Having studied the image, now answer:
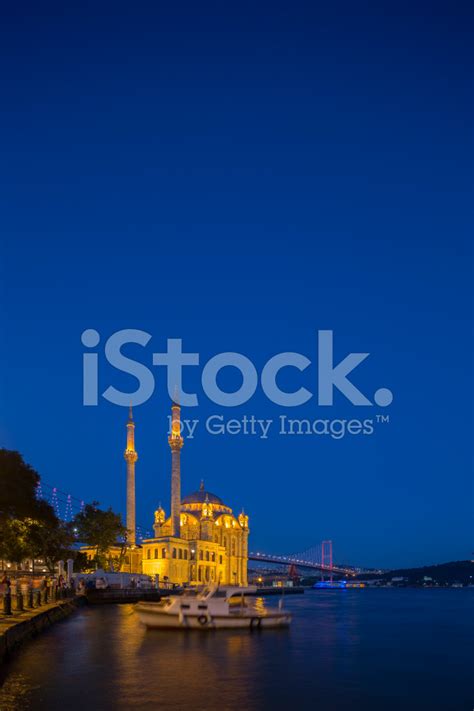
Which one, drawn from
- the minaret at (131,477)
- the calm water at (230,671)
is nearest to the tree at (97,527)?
the minaret at (131,477)

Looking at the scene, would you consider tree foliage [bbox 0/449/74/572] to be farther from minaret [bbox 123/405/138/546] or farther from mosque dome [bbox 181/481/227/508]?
mosque dome [bbox 181/481/227/508]

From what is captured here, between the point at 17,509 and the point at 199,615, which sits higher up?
the point at 17,509

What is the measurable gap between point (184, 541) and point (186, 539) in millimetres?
7574

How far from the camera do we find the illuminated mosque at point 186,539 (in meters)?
121

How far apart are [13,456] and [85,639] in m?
23.3

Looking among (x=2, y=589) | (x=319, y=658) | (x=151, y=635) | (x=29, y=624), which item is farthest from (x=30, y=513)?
(x=319, y=658)

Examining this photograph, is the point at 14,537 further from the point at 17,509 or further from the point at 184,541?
the point at 184,541

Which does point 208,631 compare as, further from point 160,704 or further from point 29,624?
point 160,704

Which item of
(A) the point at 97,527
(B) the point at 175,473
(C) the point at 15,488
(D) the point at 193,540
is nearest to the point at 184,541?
(D) the point at 193,540

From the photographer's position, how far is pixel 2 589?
45.2 m

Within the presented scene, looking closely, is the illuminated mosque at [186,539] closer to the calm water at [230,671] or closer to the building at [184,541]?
the building at [184,541]

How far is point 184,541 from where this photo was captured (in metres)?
126

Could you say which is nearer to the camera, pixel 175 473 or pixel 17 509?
pixel 17 509

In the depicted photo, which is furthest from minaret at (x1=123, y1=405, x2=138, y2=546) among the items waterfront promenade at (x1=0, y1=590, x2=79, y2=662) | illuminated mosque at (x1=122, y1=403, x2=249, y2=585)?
waterfront promenade at (x1=0, y1=590, x2=79, y2=662)
